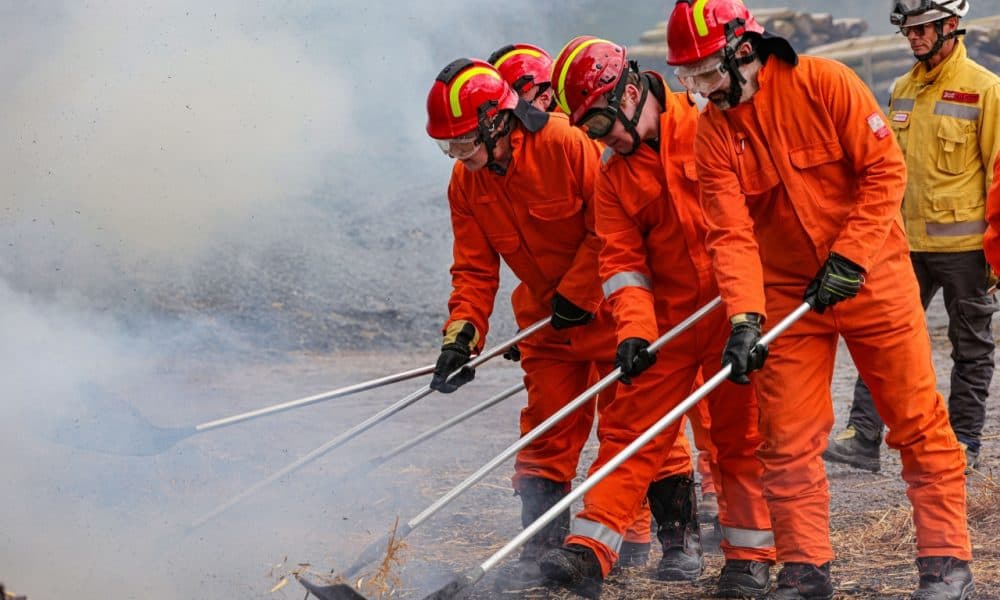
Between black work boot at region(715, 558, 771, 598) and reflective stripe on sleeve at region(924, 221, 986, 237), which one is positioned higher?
reflective stripe on sleeve at region(924, 221, 986, 237)

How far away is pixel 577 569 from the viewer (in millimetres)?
4445

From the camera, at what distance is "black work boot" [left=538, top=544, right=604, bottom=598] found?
4445 millimetres

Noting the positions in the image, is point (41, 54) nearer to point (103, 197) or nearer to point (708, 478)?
point (103, 197)

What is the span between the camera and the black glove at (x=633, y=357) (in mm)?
4434

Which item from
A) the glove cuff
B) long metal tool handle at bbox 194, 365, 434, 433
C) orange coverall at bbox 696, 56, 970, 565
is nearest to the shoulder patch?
orange coverall at bbox 696, 56, 970, 565

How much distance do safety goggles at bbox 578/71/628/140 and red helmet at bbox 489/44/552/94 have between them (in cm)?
145

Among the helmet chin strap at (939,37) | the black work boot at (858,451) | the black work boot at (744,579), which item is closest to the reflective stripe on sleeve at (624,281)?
the black work boot at (744,579)

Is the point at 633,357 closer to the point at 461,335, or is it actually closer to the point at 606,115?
the point at 606,115

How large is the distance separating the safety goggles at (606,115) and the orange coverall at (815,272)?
35 centimetres

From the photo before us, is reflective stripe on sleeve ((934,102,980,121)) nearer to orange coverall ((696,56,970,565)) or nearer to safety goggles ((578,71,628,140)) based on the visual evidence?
orange coverall ((696,56,970,565))

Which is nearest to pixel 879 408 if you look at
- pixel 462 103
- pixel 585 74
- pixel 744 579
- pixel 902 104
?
pixel 744 579

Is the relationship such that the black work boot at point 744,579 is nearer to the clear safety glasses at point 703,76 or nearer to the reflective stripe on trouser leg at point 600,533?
the reflective stripe on trouser leg at point 600,533

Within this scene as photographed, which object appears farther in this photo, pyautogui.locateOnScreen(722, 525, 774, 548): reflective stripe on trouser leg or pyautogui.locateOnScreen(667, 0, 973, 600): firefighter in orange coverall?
pyautogui.locateOnScreen(722, 525, 774, 548): reflective stripe on trouser leg

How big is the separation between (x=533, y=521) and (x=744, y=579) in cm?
89
